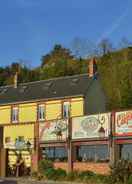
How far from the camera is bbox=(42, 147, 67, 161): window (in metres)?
46.3

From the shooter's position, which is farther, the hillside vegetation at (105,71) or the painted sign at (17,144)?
the hillside vegetation at (105,71)

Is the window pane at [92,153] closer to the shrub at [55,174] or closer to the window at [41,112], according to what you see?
the shrub at [55,174]

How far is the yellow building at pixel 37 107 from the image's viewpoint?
5072cm

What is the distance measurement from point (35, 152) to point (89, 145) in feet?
24.5

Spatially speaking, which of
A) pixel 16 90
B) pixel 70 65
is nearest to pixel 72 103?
pixel 16 90

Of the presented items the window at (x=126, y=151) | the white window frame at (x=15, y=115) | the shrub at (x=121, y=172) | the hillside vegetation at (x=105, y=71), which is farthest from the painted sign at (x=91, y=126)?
the hillside vegetation at (x=105, y=71)

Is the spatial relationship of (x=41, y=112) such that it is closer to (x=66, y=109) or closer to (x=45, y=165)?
(x=66, y=109)

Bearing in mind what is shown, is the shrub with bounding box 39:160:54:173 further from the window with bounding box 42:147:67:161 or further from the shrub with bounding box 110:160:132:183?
the shrub with bounding box 110:160:132:183

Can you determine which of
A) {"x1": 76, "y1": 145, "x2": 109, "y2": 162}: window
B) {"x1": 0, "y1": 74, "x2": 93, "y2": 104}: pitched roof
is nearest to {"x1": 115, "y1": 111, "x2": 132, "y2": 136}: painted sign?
{"x1": 76, "y1": 145, "x2": 109, "y2": 162}: window

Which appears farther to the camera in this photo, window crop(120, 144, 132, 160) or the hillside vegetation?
the hillside vegetation

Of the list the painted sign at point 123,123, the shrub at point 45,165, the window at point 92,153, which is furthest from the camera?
the shrub at point 45,165

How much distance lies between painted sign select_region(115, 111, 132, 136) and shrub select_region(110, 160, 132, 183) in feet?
10.1

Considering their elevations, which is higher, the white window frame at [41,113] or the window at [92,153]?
the white window frame at [41,113]

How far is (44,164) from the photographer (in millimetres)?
46062
